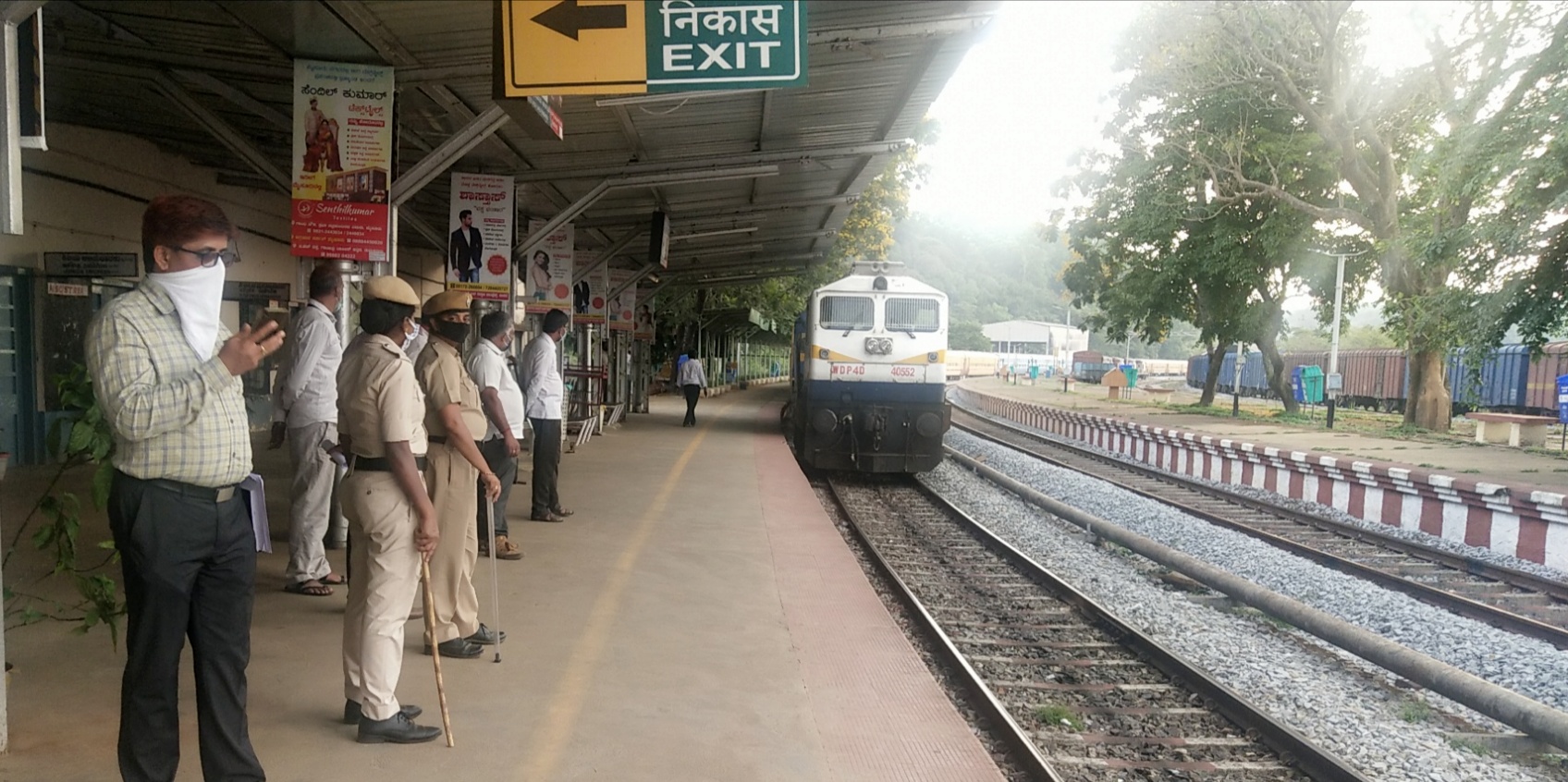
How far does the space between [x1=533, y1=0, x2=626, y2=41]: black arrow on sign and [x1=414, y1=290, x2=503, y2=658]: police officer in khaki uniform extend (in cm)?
145

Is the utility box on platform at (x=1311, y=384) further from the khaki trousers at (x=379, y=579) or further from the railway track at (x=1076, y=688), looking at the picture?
the khaki trousers at (x=379, y=579)

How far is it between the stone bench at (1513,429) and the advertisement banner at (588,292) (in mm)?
15788

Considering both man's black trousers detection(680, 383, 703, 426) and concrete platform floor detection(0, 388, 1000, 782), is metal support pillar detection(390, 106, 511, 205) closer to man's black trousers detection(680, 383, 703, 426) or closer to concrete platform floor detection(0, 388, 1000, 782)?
concrete platform floor detection(0, 388, 1000, 782)

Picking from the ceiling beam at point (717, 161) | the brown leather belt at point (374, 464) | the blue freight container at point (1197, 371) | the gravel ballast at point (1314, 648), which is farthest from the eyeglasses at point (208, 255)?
the blue freight container at point (1197, 371)

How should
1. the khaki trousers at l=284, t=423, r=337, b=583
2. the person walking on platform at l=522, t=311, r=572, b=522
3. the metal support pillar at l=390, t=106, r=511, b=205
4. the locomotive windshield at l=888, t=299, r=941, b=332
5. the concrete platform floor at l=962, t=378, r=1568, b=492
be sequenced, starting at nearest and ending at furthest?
the khaki trousers at l=284, t=423, r=337, b=583
the metal support pillar at l=390, t=106, r=511, b=205
the person walking on platform at l=522, t=311, r=572, b=522
the concrete platform floor at l=962, t=378, r=1568, b=492
the locomotive windshield at l=888, t=299, r=941, b=332

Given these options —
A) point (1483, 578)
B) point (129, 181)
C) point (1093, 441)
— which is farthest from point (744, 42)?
point (1093, 441)

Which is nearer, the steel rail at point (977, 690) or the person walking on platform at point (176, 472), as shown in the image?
the person walking on platform at point (176, 472)

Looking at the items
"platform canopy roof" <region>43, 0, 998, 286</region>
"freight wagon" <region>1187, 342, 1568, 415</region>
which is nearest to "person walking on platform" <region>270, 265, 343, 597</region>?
"platform canopy roof" <region>43, 0, 998, 286</region>

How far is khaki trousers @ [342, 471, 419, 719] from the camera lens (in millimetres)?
3752

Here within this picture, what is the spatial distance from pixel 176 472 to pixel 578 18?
10.4 feet

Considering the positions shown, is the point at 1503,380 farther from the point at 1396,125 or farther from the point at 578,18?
the point at 578,18

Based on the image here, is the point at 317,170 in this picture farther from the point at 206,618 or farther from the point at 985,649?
the point at 985,649

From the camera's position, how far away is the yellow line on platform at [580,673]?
3.79 meters

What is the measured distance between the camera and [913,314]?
14195mm
